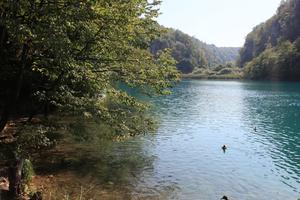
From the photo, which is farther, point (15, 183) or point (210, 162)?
point (210, 162)

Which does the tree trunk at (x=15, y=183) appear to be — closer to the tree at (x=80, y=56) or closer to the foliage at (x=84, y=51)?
the tree at (x=80, y=56)

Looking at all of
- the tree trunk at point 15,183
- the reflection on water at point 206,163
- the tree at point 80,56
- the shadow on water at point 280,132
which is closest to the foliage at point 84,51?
the tree at point 80,56

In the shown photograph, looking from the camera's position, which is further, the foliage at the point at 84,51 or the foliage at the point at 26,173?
the foliage at the point at 26,173

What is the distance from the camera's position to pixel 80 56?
24.1 meters

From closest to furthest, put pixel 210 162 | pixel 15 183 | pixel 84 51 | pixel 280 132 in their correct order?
1. pixel 15 183
2. pixel 84 51
3. pixel 210 162
4. pixel 280 132

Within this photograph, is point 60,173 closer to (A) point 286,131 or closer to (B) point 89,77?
(B) point 89,77

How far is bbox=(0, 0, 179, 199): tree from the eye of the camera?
18.1m

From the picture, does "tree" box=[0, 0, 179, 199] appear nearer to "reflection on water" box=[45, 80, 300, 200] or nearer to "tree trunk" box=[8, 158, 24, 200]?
"tree trunk" box=[8, 158, 24, 200]

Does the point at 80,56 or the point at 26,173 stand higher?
the point at 80,56

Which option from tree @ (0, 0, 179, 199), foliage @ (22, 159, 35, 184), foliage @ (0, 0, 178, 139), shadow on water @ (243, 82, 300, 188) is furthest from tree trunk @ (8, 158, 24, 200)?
shadow on water @ (243, 82, 300, 188)

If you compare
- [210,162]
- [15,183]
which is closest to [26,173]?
[15,183]

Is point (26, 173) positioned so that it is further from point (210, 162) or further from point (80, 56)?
point (210, 162)

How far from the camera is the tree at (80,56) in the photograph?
18.1 metres

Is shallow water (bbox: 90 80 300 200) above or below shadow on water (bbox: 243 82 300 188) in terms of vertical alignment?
above
